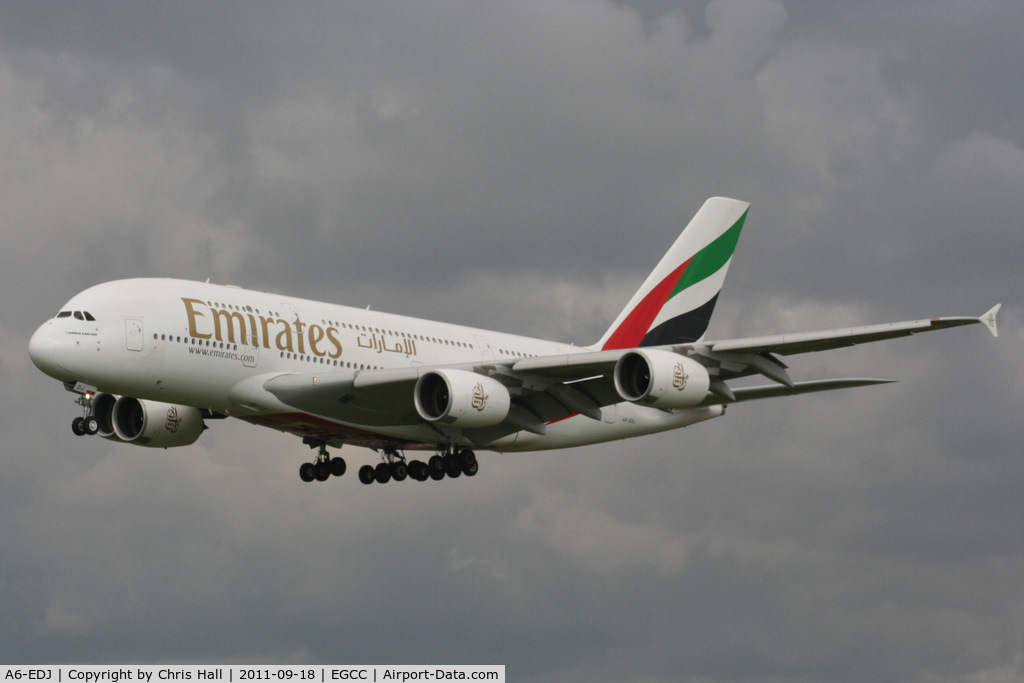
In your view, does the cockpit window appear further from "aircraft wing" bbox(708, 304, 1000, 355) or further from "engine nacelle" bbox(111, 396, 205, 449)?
"aircraft wing" bbox(708, 304, 1000, 355)

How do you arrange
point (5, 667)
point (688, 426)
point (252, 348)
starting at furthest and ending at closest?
point (688, 426), point (252, 348), point (5, 667)

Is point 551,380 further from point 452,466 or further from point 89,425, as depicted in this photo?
point 89,425

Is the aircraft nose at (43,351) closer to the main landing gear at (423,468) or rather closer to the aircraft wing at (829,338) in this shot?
the main landing gear at (423,468)

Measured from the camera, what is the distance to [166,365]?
38.4 m

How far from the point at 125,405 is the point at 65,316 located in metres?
8.92

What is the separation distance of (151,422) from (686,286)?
2010 centimetres

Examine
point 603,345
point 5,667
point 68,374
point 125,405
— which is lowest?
point 5,667

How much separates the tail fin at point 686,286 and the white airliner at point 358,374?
14.3ft

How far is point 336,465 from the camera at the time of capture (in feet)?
157

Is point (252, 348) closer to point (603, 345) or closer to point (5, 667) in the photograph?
point (5, 667)

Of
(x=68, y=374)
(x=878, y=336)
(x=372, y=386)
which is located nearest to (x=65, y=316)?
(x=68, y=374)

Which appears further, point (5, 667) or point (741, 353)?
point (741, 353)

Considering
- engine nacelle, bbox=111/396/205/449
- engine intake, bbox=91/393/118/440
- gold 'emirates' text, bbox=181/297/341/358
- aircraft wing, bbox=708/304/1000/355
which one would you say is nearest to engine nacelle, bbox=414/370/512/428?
gold 'emirates' text, bbox=181/297/341/358

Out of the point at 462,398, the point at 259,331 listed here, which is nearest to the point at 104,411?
the point at 259,331
